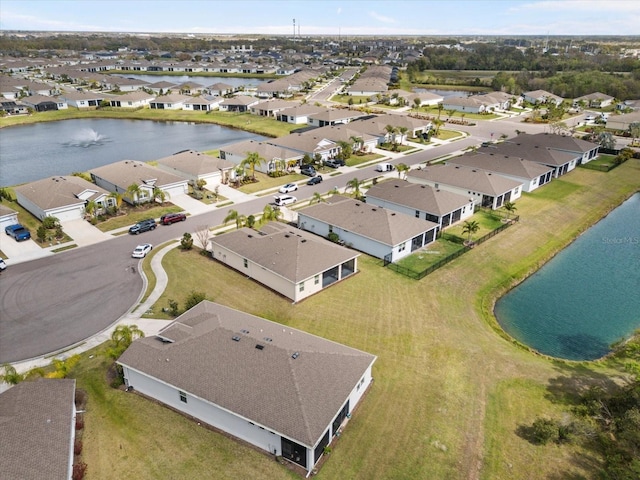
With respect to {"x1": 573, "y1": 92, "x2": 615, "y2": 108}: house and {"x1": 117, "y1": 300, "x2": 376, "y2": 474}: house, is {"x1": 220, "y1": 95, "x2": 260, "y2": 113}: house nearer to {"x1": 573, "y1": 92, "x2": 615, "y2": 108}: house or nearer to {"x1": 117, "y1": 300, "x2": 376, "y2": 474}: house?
{"x1": 573, "y1": 92, "x2": 615, "y2": 108}: house

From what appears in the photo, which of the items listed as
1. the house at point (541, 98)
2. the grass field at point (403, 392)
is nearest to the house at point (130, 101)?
the grass field at point (403, 392)

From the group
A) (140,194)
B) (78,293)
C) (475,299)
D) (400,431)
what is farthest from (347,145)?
(400,431)

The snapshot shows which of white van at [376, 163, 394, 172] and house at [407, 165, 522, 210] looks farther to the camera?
white van at [376, 163, 394, 172]

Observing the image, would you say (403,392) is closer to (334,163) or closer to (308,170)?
(308,170)

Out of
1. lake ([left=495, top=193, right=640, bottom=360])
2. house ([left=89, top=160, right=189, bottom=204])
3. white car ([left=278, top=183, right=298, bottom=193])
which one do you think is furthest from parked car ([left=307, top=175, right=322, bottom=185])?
lake ([left=495, top=193, right=640, bottom=360])

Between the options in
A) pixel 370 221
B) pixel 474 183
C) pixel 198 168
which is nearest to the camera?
pixel 370 221

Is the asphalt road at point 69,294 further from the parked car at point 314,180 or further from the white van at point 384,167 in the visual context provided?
the white van at point 384,167

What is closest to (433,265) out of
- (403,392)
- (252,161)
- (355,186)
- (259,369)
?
(403,392)
